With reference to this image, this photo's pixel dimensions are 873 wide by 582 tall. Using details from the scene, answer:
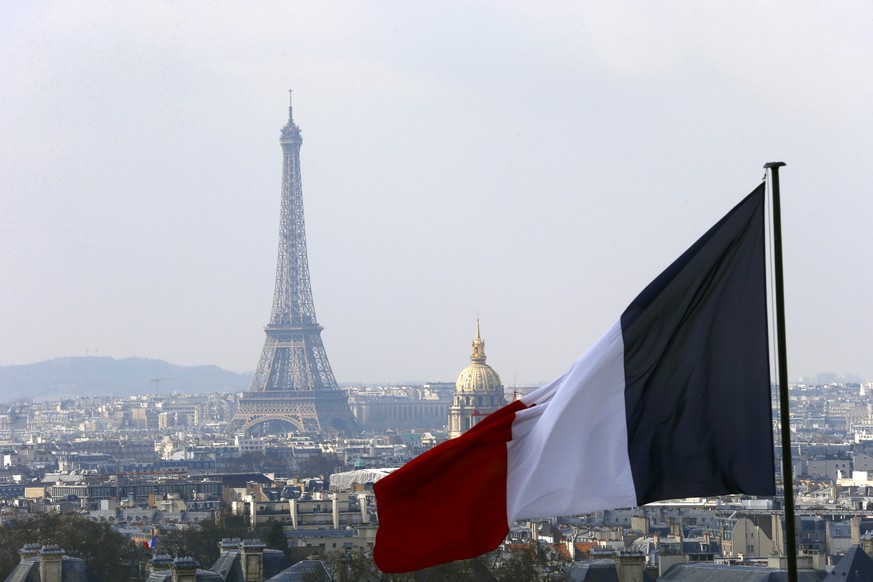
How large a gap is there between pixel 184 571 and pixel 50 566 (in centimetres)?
413

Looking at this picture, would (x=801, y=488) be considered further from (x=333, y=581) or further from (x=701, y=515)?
(x=333, y=581)

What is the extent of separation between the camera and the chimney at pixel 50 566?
50219 millimetres

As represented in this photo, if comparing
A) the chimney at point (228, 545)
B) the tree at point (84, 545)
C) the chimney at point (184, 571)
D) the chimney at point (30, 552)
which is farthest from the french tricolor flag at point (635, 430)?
the chimney at point (228, 545)

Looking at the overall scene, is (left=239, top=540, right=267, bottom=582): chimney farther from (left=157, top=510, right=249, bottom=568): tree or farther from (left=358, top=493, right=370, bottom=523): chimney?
(left=358, top=493, right=370, bottom=523): chimney

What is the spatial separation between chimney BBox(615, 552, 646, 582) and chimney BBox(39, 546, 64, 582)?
10.8 metres

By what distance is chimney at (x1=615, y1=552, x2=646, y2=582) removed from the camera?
5191cm

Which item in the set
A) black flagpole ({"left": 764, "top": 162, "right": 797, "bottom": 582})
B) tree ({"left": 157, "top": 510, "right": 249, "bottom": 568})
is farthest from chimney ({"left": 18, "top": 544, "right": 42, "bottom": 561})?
black flagpole ({"left": 764, "top": 162, "right": 797, "bottom": 582})

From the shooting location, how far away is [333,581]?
49906mm

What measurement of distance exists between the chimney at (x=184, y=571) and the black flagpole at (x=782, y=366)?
37125 millimetres

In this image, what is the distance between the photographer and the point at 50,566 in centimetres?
5075

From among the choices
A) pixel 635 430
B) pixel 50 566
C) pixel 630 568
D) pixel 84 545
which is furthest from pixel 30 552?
pixel 635 430

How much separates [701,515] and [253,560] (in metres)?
50.0

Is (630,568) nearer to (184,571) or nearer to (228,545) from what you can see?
(184,571)

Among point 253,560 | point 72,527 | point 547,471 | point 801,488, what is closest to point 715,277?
point 547,471
